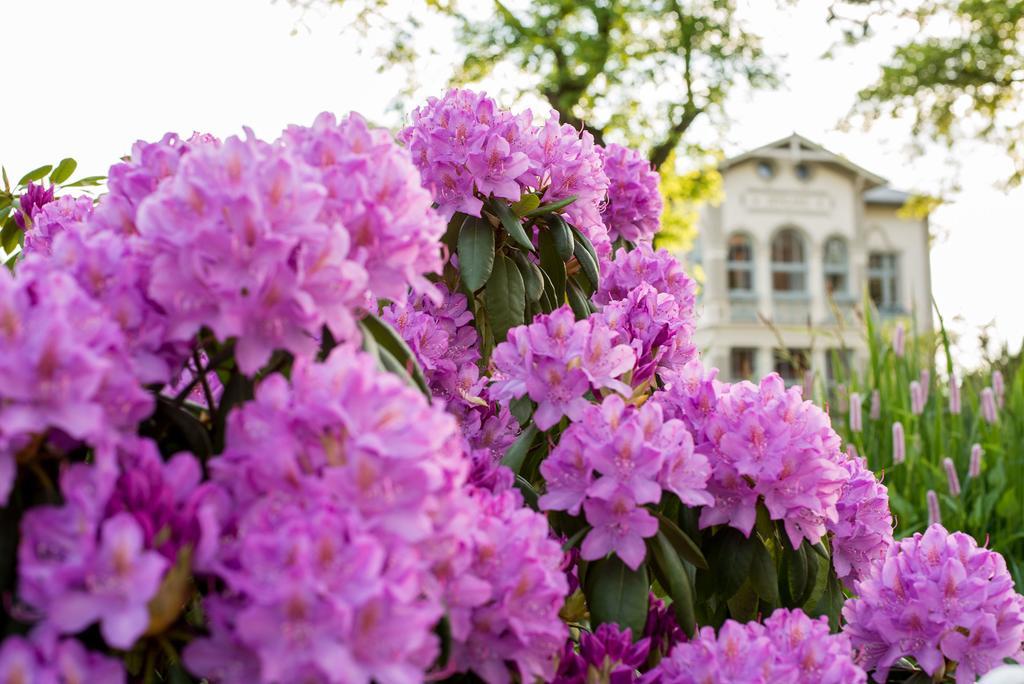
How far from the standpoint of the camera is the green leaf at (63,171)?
2529 mm

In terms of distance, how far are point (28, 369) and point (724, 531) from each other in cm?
101

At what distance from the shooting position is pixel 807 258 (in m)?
23.8

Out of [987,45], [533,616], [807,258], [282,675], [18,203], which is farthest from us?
[807,258]

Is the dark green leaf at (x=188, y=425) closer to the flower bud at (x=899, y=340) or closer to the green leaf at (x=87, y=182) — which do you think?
the green leaf at (x=87, y=182)

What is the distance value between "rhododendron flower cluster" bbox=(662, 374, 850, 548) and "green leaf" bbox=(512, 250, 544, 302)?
516 mm

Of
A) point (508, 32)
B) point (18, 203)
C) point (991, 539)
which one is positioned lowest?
point (991, 539)

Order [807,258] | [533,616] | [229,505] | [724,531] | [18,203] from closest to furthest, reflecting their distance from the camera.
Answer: [229,505]
[533,616]
[724,531]
[18,203]
[807,258]

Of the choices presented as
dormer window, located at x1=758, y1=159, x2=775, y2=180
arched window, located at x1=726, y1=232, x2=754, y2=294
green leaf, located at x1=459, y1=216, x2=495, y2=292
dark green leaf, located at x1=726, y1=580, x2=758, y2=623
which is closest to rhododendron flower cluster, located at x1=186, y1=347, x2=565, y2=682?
dark green leaf, located at x1=726, y1=580, x2=758, y2=623

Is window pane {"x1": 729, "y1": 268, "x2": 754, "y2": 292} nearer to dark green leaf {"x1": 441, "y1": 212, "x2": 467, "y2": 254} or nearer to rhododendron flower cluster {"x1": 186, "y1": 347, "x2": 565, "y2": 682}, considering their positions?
dark green leaf {"x1": 441, "y1": 212, "x2": 467, "y2": 254}

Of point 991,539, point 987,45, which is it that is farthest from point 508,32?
point 991,539

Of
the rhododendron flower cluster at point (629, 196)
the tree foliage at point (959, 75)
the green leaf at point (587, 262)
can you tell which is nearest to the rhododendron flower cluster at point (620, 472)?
the green leaf at point (587, 262)

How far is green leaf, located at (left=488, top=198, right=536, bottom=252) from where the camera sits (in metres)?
1.87

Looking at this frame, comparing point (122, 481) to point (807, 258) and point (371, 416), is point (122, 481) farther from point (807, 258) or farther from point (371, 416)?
point (807, 258)

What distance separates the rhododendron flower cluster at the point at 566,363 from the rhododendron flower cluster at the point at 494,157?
397 millimetres
